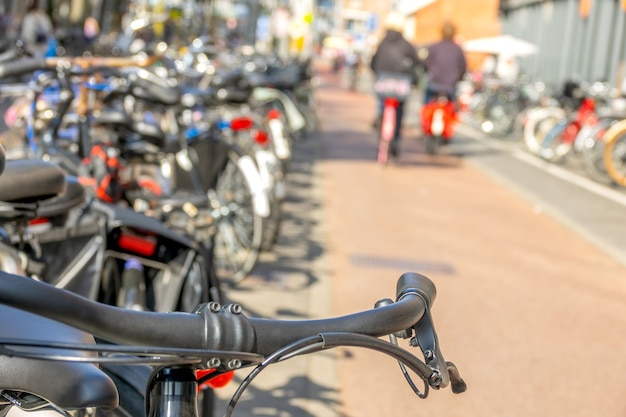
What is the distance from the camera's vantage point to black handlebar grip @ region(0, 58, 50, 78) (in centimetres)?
483

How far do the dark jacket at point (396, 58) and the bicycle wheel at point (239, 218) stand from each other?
8.62 m

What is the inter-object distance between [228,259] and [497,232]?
412cm

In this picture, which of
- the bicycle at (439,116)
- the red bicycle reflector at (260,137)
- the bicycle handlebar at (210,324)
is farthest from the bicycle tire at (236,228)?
the bicycle at (439,116)

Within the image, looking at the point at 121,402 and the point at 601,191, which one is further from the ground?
the point at 121,402

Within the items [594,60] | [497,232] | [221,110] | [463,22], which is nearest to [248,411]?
[221,110]

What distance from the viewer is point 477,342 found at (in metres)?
6.13

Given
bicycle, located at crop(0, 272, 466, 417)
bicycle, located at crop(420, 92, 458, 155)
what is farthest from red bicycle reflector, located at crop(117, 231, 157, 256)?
bicycle, located at crop(420, 92, 458, 155)

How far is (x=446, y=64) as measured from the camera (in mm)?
16422

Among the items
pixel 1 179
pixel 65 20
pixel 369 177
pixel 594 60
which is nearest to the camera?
pixel 1 179

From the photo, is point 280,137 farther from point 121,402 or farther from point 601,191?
point 121,402

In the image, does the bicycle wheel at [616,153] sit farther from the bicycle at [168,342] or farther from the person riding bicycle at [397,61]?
the bicycle at [168,342]

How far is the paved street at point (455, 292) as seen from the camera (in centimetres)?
507

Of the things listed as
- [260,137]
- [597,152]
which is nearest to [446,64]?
[597,152]

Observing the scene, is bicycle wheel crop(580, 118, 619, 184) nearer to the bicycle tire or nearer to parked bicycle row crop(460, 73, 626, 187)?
parked bicycle row crop(460, 73, 626, 187)
